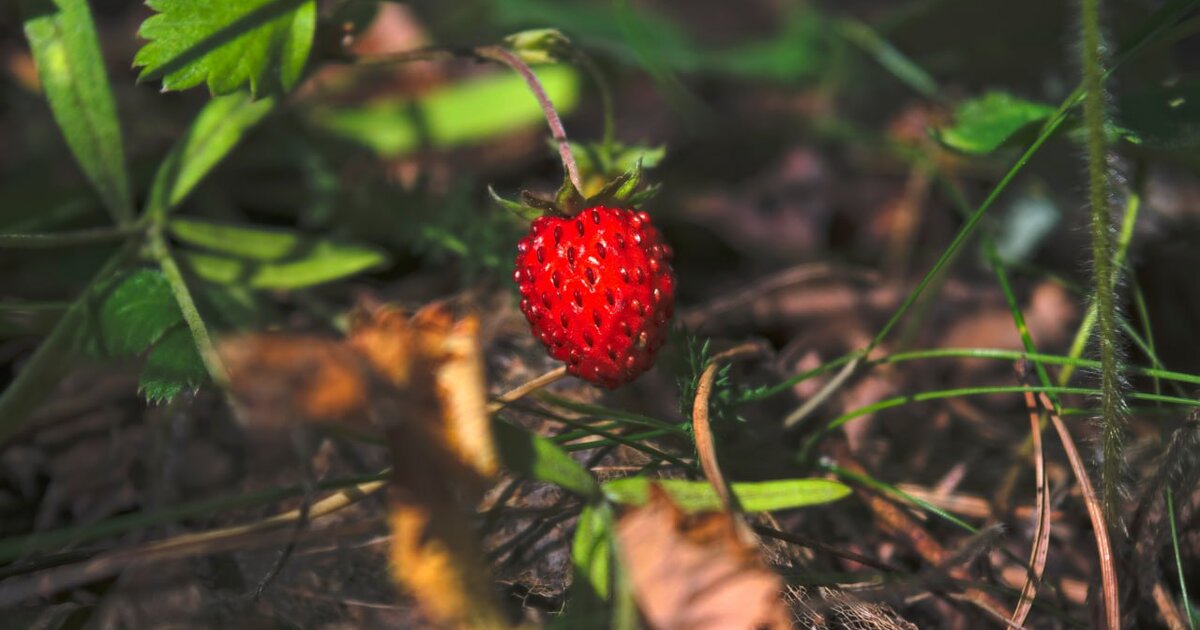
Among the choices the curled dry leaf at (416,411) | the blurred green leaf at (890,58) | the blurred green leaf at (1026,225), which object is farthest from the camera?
the blurred green leaf at (890,58)

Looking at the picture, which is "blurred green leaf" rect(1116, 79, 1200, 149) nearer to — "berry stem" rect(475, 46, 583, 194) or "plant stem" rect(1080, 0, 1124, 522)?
"plant stem" rect(1080, 0, 1124, 522)

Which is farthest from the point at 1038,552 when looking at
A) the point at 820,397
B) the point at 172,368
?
the point at 172,368

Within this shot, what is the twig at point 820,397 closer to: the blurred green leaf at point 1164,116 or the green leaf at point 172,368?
the blurred green leaf at point 1164,116

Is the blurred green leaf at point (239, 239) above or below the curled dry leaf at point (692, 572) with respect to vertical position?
below

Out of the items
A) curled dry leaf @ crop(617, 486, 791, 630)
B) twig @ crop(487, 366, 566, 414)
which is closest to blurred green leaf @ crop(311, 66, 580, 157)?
twig @ crop(487, 366, 566, 414)

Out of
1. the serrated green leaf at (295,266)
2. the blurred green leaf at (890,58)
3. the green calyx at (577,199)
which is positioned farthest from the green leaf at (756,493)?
the blurred green leaf at (890,58)

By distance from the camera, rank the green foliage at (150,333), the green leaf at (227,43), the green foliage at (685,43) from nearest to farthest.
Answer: the green foliage at (150,333) → the green leaf at (227,43) → the green foliage at (685,43)

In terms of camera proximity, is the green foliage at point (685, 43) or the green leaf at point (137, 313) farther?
the green foliage at point (685, 43)

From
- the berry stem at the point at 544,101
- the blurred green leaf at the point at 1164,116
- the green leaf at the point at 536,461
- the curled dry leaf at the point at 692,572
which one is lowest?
the green leaf at the point at 536,461
